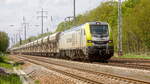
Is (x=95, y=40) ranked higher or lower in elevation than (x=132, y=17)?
lower

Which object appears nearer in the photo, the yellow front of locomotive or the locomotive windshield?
the yellow front of locomotive

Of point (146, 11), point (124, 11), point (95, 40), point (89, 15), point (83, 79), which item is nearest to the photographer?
point (83, 79)

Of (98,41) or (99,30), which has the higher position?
(99,30)

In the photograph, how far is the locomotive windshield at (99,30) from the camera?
26858 millimetres

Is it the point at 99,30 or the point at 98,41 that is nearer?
the point at 98,41

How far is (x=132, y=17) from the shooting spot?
164 feet

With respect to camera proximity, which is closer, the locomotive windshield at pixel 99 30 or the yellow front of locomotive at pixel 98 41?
the yellow front of locomotive at pixel 98 41

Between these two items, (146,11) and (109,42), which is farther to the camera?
(146,11)

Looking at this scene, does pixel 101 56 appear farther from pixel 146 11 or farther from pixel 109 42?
pixel 146 11

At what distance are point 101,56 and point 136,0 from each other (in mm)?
42733

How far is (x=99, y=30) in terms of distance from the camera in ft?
88.9

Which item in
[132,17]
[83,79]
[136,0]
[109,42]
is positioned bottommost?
[83,79]

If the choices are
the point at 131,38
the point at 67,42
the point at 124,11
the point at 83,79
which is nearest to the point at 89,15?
the point at 124,11

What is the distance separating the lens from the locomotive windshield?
26.9 meters
